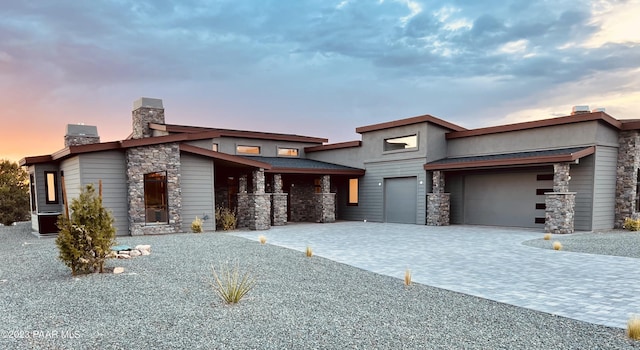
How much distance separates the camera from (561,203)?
42.1 ft

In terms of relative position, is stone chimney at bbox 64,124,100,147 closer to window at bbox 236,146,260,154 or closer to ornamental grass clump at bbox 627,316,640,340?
window at bbox 236,146,260,154

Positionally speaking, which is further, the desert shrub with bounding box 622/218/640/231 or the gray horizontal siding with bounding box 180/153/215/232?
the gray horizontal siding with bounding box 180/153/215/232

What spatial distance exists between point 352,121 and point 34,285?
21.5m

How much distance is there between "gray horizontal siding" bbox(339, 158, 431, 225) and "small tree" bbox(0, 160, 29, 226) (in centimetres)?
2197

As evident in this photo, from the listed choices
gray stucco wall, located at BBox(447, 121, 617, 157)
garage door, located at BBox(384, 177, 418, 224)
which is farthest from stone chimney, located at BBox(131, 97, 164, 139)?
gray stucco wall, located at BBox(447, 121, 617, 157)

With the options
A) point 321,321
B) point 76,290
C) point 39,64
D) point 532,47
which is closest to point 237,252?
point 76,290

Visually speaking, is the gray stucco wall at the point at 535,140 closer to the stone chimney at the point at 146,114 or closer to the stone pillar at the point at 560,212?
the stone pillar at the point at 560,212

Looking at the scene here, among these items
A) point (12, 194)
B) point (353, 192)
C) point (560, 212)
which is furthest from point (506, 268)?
point (12, 194)

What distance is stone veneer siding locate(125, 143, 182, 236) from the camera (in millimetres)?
12219

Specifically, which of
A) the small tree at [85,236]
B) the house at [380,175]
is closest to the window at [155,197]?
the house at [380,175]

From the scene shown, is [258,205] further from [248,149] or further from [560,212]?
[560,212]

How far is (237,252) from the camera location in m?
9.02

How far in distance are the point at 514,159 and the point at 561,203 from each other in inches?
90.5

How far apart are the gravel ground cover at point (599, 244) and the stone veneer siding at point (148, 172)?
40.5 ft
